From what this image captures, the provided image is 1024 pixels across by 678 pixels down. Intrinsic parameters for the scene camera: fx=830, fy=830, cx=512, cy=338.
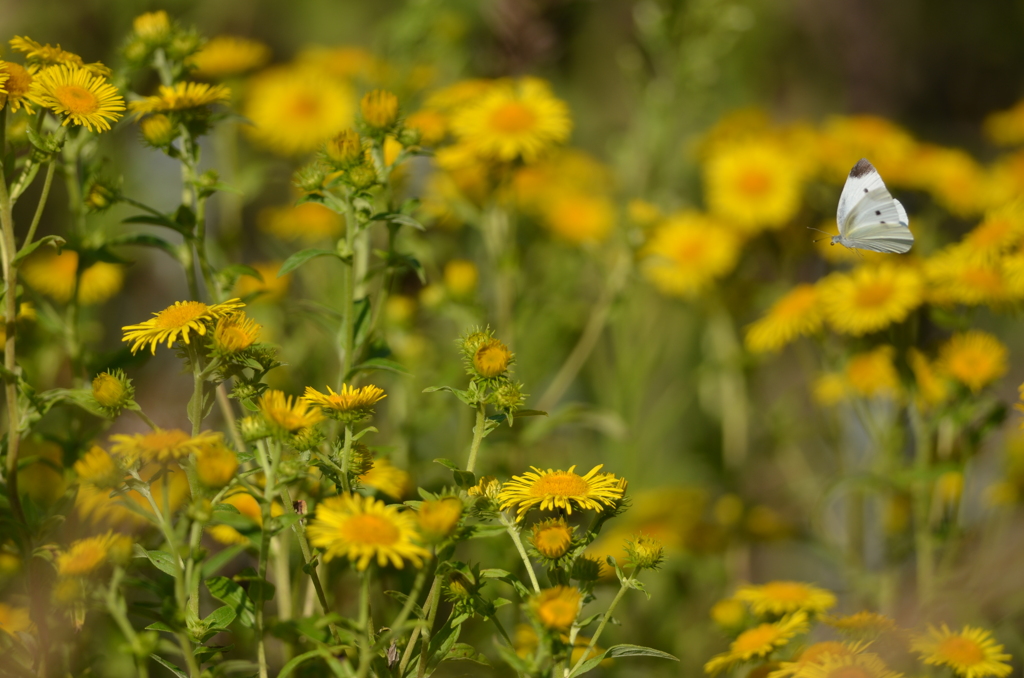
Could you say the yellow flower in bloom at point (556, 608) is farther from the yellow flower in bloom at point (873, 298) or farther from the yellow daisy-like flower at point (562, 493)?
the yellow flower in bloom at point (873, 298)

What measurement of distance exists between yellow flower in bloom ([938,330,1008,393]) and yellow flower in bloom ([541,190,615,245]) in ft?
2.54

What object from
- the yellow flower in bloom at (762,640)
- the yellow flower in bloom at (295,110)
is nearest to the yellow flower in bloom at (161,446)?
the yellow flower in bloom at (762,640)

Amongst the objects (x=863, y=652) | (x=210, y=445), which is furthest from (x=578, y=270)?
(x=210, y=445)

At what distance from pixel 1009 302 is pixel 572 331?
82 cm

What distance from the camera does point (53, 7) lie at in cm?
179

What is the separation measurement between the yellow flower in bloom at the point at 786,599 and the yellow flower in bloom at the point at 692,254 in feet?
2.99

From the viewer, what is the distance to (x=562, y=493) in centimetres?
77

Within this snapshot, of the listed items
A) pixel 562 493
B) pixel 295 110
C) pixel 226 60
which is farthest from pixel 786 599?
pixel 295 110

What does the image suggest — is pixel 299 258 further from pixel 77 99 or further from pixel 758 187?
pixel 758 187

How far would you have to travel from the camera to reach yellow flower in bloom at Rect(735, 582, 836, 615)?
939mm

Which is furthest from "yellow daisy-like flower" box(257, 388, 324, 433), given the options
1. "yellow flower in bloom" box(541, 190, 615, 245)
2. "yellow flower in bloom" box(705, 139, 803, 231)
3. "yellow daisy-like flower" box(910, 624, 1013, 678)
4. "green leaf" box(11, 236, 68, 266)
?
"yellow flower in bloom" box(705, 139, 803, 231)

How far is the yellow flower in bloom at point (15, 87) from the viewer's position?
2.47 ft

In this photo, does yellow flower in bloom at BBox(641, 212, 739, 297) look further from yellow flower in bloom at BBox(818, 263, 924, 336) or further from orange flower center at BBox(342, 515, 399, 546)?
orange flower center at BBox(342, 515, 399, 546)

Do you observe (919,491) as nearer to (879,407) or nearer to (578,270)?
(879,407)
